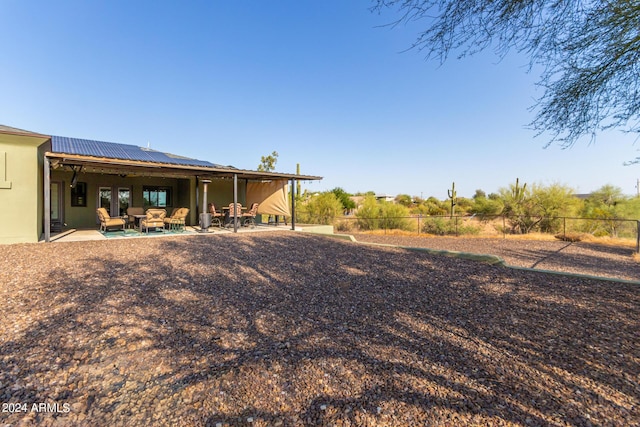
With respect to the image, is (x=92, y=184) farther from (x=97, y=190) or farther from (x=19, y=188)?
(x=19, y=188)

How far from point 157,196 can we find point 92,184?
259 centimetres

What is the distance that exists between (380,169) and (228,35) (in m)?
14.7

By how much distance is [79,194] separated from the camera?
495 inches

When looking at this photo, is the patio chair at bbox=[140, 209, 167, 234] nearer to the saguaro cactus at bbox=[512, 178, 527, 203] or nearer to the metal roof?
the metal roof

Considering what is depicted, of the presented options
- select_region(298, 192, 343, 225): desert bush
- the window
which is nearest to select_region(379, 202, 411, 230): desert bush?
select_region(298, 192, 343, 225): desert bush

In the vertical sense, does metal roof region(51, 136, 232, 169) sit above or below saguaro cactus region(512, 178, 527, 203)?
above

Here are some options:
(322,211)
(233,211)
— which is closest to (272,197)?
(233,211)

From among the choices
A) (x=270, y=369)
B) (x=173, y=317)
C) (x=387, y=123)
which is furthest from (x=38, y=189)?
(x=387, y=123)

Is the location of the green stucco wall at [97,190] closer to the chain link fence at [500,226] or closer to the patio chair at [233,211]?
the patio chair at [233,211]

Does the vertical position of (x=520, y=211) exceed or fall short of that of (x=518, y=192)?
it falls short

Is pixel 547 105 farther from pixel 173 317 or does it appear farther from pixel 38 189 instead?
pixel 38 189

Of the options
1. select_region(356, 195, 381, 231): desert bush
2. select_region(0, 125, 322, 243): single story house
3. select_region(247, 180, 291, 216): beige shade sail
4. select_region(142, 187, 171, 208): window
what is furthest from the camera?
select_region(356, 195, 381, 231): desert bush

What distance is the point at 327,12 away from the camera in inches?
337

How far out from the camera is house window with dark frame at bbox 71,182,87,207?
1240cm
